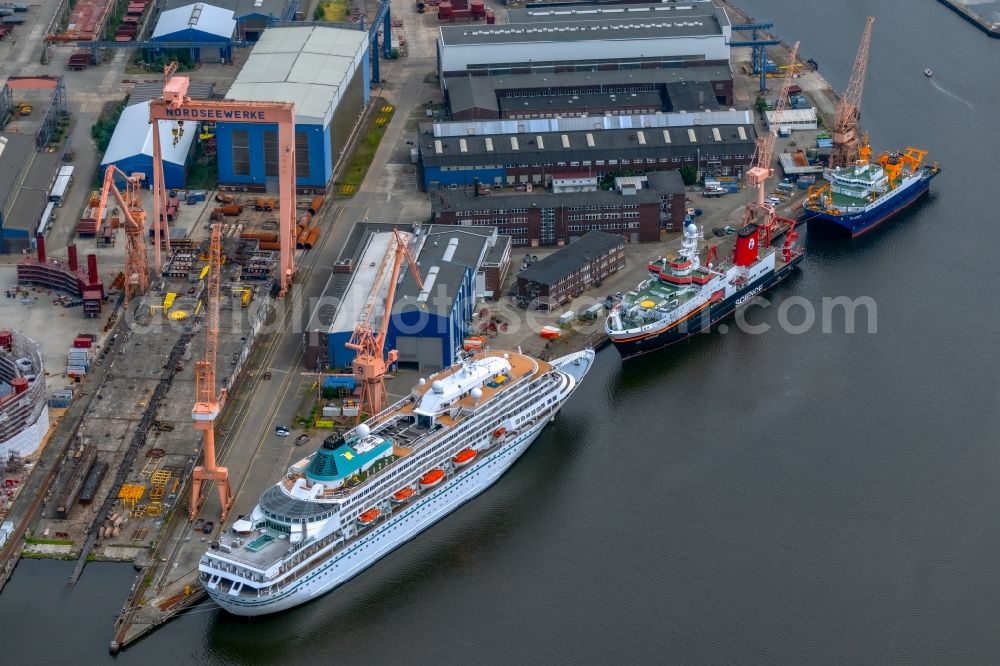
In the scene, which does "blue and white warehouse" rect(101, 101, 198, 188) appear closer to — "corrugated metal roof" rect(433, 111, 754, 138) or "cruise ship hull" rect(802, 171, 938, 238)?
"corrugated metal roof" rect(433, 111, 754, 138)

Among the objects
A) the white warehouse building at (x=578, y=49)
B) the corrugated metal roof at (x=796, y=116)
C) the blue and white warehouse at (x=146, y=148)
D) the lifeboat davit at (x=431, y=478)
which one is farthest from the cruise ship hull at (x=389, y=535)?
the white warehouse building at (x=578, y=49)

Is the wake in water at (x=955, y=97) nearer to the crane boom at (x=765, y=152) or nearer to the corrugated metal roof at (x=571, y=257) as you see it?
the crane boom at (x=765, y=152)

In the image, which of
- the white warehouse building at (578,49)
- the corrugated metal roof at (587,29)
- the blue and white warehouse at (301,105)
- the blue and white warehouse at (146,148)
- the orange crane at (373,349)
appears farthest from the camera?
the corrugated metal roof at (587,29)

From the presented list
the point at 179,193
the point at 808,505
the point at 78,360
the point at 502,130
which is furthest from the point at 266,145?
the point at 808,505

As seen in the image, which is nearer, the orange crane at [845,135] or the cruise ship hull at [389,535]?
the cruise ship hull at [389,535]

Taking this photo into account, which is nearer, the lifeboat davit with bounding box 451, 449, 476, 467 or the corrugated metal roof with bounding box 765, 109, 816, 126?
the lifeboat davit with bounding box 451, 449, 476, 467

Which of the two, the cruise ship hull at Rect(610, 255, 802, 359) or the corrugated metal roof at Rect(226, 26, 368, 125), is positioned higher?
the corrugated metal roof at Rect(226, 26, 368, 125)

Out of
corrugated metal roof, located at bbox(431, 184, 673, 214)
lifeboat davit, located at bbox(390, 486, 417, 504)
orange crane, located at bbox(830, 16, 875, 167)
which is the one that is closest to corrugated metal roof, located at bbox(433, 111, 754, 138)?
orange crane, located at bbox(830, 16, 875, 167)
